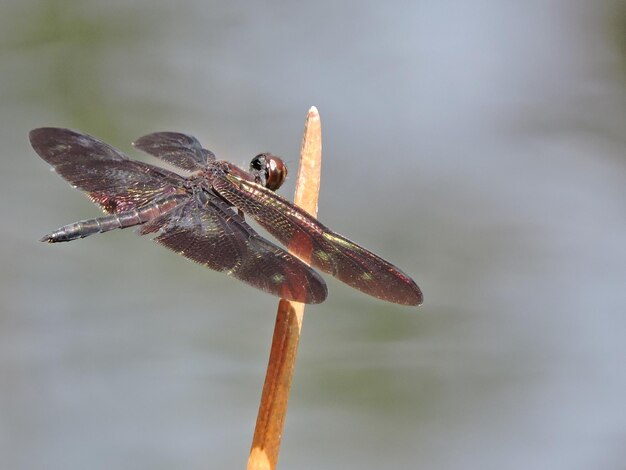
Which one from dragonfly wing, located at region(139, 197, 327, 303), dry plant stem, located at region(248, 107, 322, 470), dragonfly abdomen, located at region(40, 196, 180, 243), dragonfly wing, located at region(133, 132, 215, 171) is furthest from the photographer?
dragonfly wing, located at region(133, 132, 215, 171)

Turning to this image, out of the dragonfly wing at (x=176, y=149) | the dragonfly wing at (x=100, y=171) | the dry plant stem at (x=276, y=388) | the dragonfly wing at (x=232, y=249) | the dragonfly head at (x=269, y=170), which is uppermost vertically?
the dragonfly wing at (x=176, y=149)

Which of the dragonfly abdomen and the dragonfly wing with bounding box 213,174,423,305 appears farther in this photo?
the dragonfly abdomen

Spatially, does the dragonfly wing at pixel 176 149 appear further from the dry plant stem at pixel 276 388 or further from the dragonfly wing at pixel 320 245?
the dry plant stem at pixel 276 388

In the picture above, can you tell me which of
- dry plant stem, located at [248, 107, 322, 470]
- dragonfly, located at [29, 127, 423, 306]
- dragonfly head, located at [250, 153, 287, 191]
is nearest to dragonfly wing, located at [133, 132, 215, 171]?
dragonfly, located at [29, 127, 423, 306]

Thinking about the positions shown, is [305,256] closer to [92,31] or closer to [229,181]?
[229,181]

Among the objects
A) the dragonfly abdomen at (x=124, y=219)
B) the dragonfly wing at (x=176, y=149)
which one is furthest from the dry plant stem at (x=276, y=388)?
the dragonfly wing at (x=176, y=149)

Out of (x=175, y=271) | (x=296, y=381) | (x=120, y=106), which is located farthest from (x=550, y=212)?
(x=120, y=106)

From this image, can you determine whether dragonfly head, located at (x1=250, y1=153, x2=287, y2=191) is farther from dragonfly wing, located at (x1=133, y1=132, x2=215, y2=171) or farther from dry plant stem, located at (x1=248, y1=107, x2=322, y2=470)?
dry plant stem, located at (x1=248, y1=107, x2=322, y2=470)
